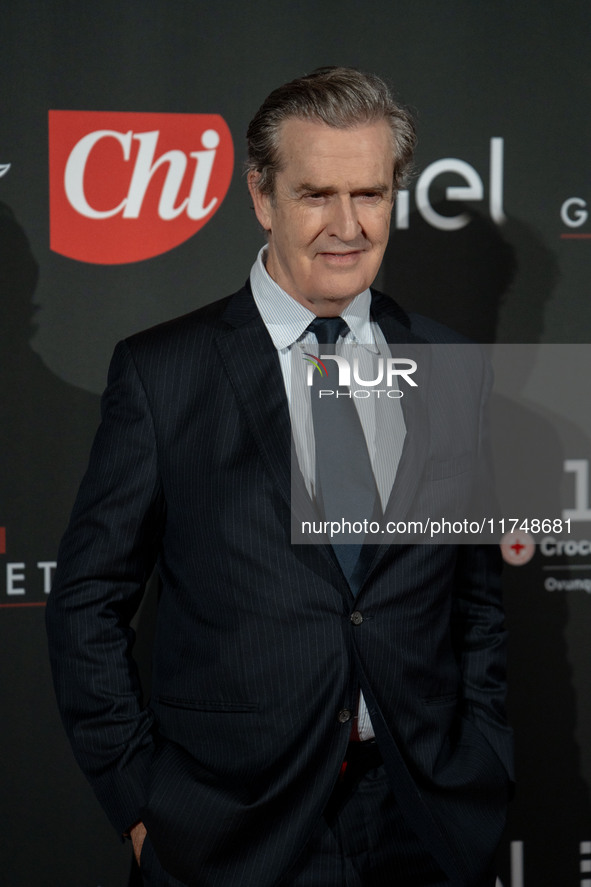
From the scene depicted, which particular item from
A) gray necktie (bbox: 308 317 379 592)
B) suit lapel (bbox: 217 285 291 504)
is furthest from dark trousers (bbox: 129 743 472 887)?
suit lapel (bbox: 217 285 291 504)

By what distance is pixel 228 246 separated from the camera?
209 centimetres

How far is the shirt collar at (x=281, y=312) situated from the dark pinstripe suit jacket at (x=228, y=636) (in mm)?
26

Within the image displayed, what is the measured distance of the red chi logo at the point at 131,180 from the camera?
200cm

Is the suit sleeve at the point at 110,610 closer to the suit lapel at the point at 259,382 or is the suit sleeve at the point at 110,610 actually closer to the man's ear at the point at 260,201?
A: the suit lapel at the point at 259,382

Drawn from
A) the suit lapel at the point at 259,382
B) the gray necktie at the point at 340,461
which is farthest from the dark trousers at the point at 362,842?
the suit lapel at the point at 259,382

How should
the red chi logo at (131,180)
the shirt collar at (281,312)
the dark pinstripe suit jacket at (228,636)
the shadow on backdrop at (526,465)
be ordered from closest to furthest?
the dark pinstripe suit jacket at (228,636)
the shirt collar at (281,312)
the red chi logo at (131,180)
the shadow on backdrop at (526,465)

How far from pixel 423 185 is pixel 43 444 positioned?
1099 mm

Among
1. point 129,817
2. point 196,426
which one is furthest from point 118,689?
point 196,426

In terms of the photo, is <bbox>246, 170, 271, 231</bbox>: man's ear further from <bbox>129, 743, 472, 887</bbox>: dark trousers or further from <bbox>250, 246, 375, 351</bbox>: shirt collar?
<bbox>129, 743, 472, 887</bbox>: dark trousers

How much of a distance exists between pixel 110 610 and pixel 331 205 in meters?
0.79

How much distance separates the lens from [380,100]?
151cm

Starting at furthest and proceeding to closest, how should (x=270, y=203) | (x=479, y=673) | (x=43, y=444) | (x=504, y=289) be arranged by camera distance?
(x=504, y=289) < (x=43, y=444) < (x=479, y=673) < (x=270, y=203)

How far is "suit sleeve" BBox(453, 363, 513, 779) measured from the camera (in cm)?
171

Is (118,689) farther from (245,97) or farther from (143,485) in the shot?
(245,97)
